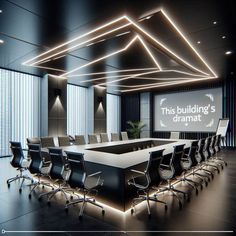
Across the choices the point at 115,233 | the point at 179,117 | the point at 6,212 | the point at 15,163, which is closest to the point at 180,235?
the point at 115,233

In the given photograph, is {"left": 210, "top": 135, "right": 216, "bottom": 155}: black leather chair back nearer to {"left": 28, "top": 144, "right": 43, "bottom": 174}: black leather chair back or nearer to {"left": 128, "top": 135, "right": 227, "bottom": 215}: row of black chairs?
{"left": 128, "top": 135, "right": 227, "bottom": 215}: row of black chairs

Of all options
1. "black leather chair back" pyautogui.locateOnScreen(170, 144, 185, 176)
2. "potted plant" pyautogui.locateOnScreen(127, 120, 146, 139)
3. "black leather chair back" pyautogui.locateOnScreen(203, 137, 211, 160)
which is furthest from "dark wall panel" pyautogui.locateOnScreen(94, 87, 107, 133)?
"black leather chair back" pyautogui.locateOnScreen(170, 144, 185, 176)

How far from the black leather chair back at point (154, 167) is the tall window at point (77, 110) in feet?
24.0

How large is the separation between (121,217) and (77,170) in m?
0.99

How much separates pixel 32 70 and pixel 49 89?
1.10 meters

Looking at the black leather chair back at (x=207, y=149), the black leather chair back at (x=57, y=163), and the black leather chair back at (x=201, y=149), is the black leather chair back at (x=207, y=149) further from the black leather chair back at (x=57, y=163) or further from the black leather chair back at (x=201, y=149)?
the black leather chair back at (x=57, y=163)

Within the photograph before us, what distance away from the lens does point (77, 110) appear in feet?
34.2

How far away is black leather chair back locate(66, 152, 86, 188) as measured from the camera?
2.95m

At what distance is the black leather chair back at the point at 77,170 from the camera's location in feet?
9.68

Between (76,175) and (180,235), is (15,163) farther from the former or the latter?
(180,235)

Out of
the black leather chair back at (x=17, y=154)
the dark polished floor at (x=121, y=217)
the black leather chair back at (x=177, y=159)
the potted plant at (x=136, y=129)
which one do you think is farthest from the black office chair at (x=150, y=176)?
the potted plant at (x=136, y=129)

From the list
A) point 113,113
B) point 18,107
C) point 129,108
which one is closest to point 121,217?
point 18,107

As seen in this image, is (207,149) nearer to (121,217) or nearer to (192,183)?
(192,183)

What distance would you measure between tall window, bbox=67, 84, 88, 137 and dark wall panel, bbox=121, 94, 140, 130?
3.68 m
